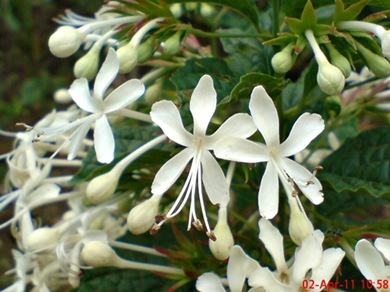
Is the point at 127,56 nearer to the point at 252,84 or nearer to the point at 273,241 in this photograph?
the point at 252,84

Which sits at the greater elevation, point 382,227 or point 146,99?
point 146,99

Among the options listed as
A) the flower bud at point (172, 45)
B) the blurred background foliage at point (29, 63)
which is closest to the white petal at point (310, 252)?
the flower bud at point (172, 45)

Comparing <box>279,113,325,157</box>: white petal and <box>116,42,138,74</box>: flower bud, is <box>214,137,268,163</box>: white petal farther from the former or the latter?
<box>116,42,138,74</box>: flower bud

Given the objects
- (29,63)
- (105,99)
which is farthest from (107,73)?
(29,63)

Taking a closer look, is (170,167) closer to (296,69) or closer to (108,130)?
(108,130)

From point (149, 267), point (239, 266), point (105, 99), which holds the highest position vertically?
point (105, 99)

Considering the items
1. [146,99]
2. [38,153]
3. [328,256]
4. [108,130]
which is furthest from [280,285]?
Answer: [38,153]
